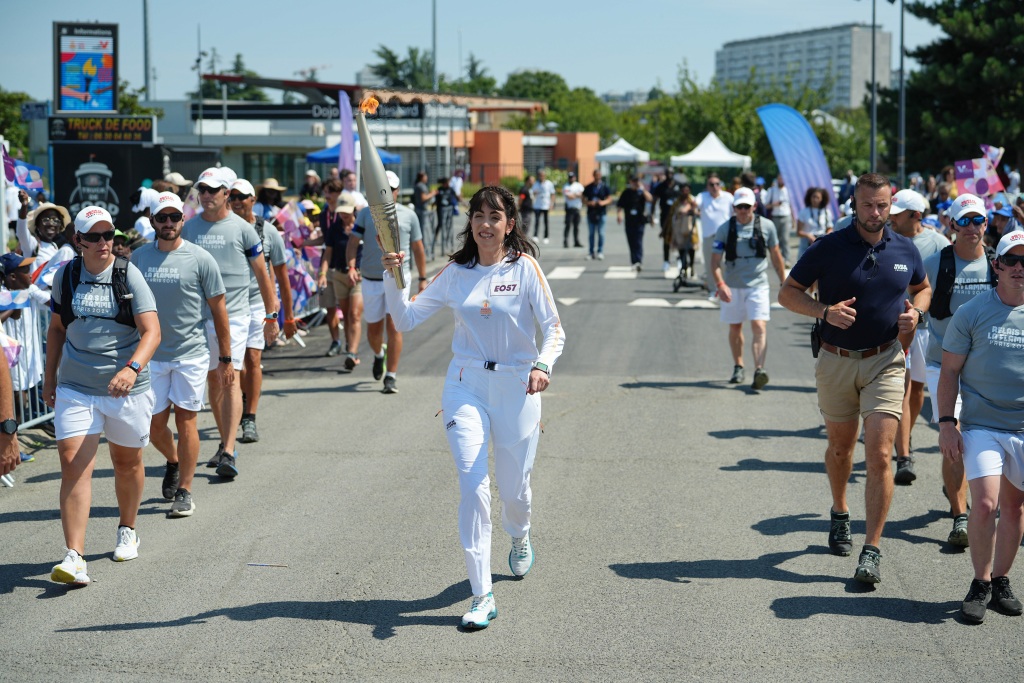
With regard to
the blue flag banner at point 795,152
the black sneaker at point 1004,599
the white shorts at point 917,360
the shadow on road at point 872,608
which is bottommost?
the shadow on road at point 872,608

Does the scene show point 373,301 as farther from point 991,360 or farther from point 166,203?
point 991,360

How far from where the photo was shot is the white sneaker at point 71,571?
6172 mm

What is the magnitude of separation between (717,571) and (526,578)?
105cm

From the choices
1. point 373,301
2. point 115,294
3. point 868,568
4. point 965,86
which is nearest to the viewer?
point 868,568

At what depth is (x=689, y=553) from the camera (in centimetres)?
691

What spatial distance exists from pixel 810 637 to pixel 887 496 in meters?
1.19

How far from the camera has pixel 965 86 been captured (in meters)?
41.1

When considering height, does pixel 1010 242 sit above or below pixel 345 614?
above

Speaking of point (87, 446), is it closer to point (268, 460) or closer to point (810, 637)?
point (268, 460)

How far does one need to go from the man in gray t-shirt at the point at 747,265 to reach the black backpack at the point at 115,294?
7094 millimetres

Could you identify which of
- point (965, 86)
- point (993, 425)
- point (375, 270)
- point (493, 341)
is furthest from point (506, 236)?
point (965, 86)

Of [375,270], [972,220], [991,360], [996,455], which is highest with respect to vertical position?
[972,220]

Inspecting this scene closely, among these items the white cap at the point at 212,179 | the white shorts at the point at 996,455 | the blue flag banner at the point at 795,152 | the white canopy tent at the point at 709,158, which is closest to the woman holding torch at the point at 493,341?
the white shorts at the point at 996,455

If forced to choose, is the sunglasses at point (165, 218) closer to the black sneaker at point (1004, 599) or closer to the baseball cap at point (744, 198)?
the black sneaker at point (1004, 599)
